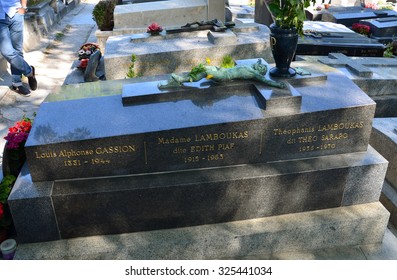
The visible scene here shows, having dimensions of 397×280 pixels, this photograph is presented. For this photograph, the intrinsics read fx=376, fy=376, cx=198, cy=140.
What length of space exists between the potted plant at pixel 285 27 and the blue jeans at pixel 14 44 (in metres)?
5.33

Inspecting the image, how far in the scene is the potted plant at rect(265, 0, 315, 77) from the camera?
3953 mm

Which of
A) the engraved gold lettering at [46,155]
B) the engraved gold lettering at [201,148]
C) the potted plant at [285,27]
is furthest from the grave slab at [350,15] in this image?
the engraved gold lettering at [46,155]

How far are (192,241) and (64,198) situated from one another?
1267 mm

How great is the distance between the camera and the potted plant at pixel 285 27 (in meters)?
3.95

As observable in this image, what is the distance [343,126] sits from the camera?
12.8 ft

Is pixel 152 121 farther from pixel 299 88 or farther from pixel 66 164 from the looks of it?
pixel 299 88

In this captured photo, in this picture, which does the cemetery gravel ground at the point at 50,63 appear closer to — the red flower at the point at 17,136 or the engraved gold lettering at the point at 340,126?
→ the red flower at the point at 17,136

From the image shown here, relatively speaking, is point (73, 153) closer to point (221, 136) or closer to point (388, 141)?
point (221, 136)

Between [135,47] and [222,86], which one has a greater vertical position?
[222,86]

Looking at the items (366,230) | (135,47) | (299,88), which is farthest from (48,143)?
(135,47)

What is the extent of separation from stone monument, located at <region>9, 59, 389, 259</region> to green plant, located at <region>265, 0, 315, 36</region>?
0.65 m

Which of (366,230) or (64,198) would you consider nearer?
(64,198)

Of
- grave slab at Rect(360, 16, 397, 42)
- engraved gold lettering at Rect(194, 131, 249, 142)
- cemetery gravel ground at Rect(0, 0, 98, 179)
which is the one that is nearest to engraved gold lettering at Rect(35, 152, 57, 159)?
cemetery gravel ground at Rect(0, 0, 98, 179)

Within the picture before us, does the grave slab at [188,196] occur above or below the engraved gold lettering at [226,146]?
below
